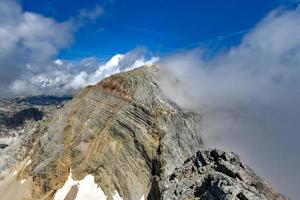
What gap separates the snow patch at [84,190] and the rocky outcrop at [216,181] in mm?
28945

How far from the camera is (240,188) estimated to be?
52.2 m

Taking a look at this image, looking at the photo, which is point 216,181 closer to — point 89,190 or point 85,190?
point 89,190

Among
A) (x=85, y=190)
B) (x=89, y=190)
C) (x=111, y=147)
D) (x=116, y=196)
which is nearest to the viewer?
(x=116, y=196)

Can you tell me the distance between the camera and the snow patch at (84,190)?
9631 centimetres

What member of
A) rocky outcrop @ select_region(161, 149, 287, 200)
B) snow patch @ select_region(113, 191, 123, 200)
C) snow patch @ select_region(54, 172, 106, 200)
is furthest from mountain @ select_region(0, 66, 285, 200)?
rocky outcrop @ select_region(161, 149, 287, 200)

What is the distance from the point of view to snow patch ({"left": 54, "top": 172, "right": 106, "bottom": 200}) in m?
96.3

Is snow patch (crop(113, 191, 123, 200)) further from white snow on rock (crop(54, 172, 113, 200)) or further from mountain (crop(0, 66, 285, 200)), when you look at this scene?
mountain (crop(0, 66, 285, 200))

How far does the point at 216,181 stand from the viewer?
Result: 55219 mm

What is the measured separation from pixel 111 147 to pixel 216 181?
162ft

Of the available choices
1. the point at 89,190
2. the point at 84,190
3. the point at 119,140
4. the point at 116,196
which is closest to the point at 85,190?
the point at 84,190

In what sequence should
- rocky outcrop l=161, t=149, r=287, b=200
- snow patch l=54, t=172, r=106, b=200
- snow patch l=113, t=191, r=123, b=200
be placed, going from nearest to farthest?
rocky outcrop l=161, t=149, r=287, b=200 → snow patch l=113, t=191, r=123, b=200 → snow patch l=54, t=172, r=106, b=200

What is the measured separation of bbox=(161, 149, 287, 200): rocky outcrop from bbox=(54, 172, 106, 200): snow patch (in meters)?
28.9

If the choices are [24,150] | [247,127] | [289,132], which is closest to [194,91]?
[247,127]

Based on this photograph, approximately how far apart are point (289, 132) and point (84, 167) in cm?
11690
